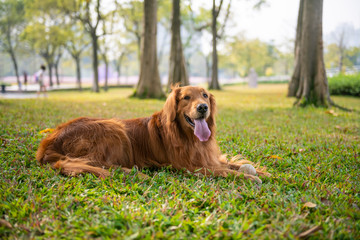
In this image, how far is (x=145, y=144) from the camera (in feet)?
11.8

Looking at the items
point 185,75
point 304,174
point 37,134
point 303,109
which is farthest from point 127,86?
point 304,174

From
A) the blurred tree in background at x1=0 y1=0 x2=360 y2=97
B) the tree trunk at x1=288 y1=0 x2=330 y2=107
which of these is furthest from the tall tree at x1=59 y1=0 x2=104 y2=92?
the tree trunk at x1=288 y1=0 x2=330 y2=107

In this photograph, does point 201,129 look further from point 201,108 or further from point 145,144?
point 145,144

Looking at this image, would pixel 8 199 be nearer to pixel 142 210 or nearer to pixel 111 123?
pixel 142 210

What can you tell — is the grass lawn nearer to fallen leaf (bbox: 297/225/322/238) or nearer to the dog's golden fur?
fallen leaf (bbox: 297/225/322/238)

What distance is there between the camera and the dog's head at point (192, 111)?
318 centimetres

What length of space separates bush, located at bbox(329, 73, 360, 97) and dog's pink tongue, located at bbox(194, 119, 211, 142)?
15.6 meters

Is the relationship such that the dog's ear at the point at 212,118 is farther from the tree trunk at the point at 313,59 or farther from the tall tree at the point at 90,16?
the tall tree at the point at 90,16

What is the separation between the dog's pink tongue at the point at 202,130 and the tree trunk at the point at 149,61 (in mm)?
9899

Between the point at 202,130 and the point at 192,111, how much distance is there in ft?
0.86

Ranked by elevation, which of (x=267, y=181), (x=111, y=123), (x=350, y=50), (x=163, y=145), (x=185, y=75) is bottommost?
(x=267, y=181)

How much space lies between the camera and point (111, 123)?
139 inches

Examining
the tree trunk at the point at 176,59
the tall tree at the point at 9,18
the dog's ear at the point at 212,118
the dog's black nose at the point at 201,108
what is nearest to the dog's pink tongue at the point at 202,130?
the dog's black nose at the point at 201,108

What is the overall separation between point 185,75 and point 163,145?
13.0 metres
